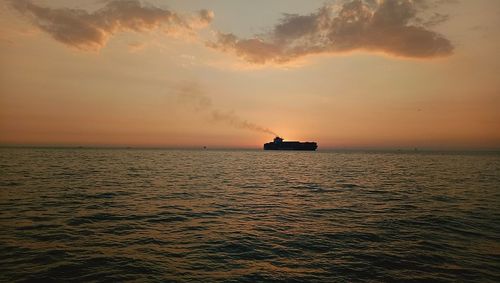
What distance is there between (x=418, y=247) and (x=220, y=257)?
8818 millimetres

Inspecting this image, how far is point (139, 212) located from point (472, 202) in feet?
87.9

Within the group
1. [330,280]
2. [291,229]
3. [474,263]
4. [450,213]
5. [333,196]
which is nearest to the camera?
[330,280]

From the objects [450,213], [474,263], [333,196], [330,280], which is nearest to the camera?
[330,280]

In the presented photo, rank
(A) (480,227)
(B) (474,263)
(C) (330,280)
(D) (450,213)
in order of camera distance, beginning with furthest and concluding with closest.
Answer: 1. (D) (450,213)
2. (A) (480,227)
3. (B) (474,263)
4. (C) (330,280)

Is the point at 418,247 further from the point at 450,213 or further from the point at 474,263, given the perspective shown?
the point at 450,213

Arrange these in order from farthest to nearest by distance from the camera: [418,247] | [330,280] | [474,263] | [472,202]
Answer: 1. [472,202]
2. [418,247]
3. [474,263]
4. [330,280]

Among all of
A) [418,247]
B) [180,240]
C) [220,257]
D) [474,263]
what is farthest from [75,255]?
[474,263]

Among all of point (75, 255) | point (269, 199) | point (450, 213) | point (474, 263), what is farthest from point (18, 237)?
point (450, 213)

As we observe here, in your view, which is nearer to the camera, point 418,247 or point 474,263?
point 474,263

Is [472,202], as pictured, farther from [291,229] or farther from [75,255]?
[75,255]

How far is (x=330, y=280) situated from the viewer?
9828mm

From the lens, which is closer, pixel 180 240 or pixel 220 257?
pixel 220 257

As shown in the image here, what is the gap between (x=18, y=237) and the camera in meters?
14.0

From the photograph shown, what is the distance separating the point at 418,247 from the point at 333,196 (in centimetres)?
1446
